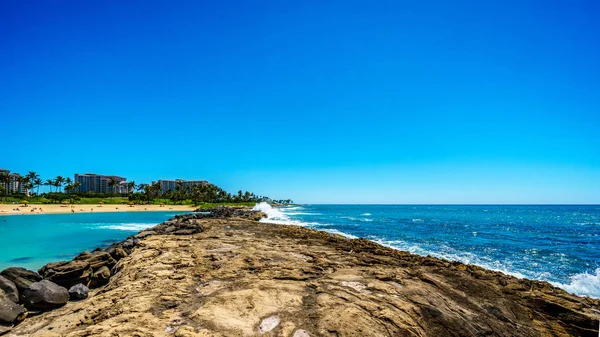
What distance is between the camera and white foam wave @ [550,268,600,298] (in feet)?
37.2

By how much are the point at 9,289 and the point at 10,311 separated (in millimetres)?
1374

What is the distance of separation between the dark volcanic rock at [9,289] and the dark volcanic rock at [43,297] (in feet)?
0.49

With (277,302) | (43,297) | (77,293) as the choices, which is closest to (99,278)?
(77,293)

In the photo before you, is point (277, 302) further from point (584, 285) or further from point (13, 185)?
point (13, 185)

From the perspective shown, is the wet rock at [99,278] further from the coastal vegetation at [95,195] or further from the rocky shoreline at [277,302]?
the coastal vegetation at [95,195]

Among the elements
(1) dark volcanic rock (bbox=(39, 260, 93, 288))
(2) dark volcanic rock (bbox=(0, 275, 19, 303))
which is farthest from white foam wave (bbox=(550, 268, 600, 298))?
(2) dark volcanic rock (bbox=(0, 275, 19, 303))

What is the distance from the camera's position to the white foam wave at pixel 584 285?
11341 millimetres

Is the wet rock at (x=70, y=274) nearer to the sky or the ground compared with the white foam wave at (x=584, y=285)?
nearer to the sky

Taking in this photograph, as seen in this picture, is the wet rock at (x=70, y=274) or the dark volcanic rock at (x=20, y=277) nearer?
the dark volcanic rock at (x=20, y=277)

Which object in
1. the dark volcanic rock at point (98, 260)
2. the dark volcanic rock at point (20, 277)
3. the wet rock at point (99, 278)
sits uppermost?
the dark volcanic rock at point (20, 277)

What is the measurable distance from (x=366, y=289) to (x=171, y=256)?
7.60 meters

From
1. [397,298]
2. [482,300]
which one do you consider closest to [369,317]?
[397,298]

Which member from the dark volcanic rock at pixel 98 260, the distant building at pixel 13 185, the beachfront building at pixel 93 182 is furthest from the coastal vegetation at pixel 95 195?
the dark volcanic rock at pixel 98 260

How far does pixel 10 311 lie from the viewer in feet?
23.0
